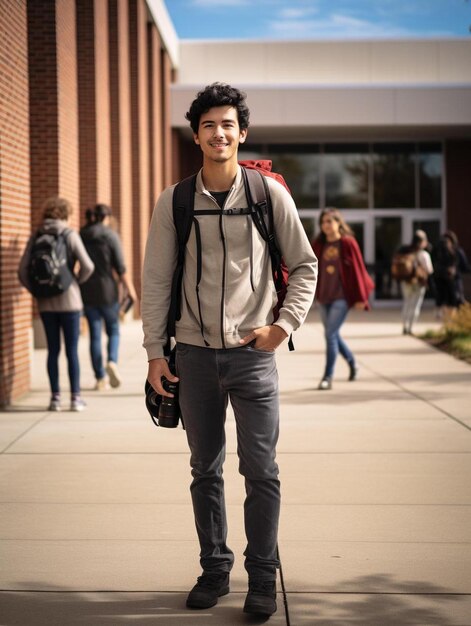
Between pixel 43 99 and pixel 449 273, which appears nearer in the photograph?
pixel 43 99

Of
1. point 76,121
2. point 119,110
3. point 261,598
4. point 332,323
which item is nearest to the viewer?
point 261,598

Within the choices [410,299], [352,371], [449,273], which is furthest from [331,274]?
[449,273]

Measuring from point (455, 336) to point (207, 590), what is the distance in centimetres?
1301

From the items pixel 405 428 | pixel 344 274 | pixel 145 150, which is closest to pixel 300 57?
pixel 145 150

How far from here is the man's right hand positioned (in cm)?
426

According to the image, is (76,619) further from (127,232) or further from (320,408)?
(127,232)

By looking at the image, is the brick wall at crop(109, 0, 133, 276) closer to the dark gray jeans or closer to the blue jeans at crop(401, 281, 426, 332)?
the blue jeans at crop(401, 281, 426, 332)

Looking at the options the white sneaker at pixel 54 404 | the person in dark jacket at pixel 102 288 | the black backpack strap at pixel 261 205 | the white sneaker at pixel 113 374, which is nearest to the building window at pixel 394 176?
the person in dark jacket at pixel 102 288

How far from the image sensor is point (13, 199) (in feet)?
34.4

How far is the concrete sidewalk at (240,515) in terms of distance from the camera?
14.2 feet

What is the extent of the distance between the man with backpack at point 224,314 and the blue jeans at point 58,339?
5.40 m

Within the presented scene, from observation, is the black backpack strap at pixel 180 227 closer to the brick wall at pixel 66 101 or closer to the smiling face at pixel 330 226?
the smiling face at pixel 330 226

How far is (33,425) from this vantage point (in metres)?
8.86

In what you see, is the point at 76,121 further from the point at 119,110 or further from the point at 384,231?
the point at 384,231
